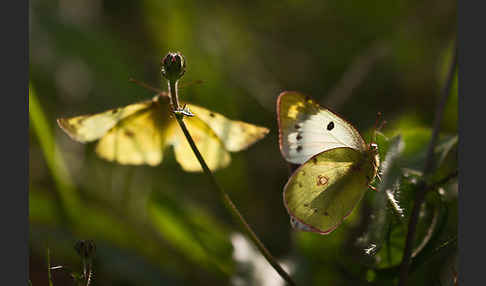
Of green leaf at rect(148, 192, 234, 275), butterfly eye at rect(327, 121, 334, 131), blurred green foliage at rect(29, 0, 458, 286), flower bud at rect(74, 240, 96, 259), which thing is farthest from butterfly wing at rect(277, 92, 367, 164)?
green leaf at rect(148, 192, 234, 275)

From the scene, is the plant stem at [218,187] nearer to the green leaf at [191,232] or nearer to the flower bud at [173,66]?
the flower bud at [173,66]

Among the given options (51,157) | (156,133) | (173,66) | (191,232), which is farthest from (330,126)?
(51,157)

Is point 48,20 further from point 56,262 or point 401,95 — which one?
point 401,95

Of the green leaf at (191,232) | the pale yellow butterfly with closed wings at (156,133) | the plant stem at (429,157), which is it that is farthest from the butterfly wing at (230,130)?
the green leaf at (191,232)

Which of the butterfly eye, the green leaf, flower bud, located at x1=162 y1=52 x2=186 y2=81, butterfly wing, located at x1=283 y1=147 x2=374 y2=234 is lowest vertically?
the green leaf

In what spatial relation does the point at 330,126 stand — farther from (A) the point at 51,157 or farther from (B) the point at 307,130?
(A) the point at 51,157

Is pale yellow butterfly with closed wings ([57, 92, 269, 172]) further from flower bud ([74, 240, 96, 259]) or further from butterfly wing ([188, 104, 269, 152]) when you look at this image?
flower bud ([74, 240, 96, 259])

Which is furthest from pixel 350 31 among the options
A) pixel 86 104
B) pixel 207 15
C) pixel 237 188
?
pixel 86 104
